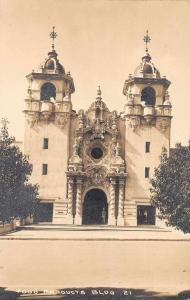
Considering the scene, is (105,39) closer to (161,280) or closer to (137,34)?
(137,34)

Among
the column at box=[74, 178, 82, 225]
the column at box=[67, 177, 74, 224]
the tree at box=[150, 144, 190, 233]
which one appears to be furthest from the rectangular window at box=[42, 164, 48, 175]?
the tree at box=[150, 144, 190, 233]

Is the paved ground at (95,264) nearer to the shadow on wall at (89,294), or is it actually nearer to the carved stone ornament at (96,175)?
the shadow on wall at (89,294)

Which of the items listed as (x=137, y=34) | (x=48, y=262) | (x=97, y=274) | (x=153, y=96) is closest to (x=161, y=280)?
(x=97, y=274)

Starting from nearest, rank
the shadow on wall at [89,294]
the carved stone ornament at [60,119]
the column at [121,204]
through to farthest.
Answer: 1. the shadow on wall at [89,294]
2. the column at [121,204]
3. the carved stone ornament at [60,119]

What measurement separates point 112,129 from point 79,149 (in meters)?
2.16

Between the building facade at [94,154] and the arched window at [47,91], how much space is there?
0.34 feet

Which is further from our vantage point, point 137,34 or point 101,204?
point 101,204

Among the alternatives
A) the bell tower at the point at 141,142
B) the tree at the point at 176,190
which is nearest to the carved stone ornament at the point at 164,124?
the bell tower at the point at 141,142

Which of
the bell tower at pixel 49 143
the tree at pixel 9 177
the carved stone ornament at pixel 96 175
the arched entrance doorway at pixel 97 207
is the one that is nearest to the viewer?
the tree at pixel 9 177

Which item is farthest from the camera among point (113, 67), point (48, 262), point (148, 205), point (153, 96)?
point (153, 96)

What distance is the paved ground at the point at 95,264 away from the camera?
812 centimetres

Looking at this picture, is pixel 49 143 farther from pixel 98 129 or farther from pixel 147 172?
pixel 147 172

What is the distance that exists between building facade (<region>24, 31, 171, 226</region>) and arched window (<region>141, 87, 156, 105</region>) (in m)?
0.57

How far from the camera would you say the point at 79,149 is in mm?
24281
